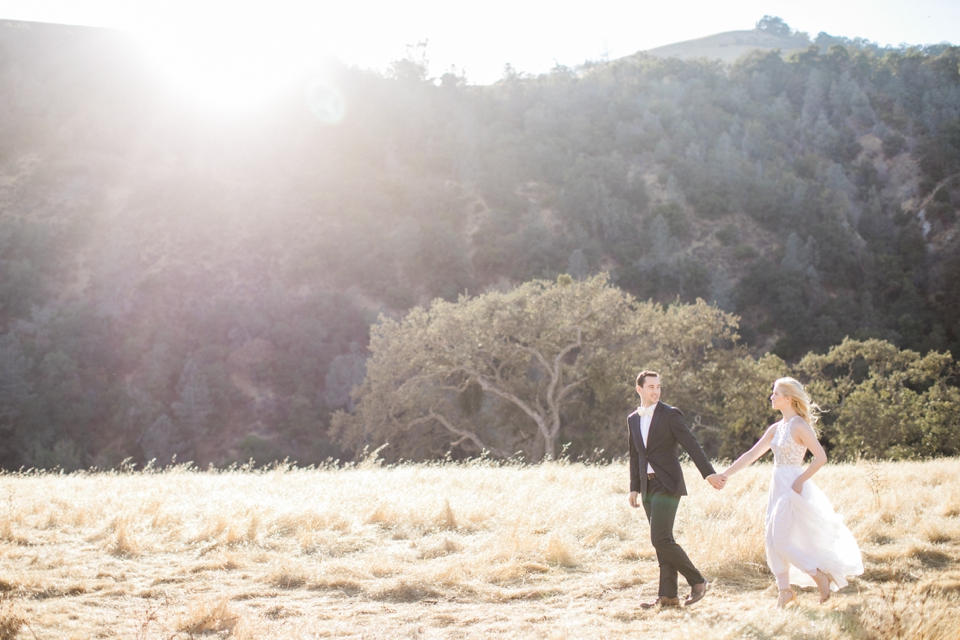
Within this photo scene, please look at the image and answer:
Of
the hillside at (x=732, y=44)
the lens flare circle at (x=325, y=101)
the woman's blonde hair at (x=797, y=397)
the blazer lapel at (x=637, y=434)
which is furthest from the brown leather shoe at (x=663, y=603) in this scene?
the hillside at (x=732, y=44)

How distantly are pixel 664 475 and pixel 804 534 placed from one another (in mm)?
1016

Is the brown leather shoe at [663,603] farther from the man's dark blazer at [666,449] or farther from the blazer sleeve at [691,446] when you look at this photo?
the blazer sleeve at [691,446]

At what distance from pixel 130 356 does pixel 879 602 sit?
1780 inches

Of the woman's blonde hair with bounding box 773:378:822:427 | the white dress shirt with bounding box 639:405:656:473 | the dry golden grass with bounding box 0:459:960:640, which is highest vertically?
the woman's blonde hair with bounding box 773:378:822:427

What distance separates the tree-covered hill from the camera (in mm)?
39750

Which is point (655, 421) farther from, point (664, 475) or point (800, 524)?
point (800, 524)

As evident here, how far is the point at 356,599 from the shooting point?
512cm

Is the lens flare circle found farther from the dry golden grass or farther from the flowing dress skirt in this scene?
the flowing dress skirt

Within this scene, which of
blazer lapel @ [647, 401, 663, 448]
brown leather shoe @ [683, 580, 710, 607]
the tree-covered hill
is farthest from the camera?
the tree-covered hill

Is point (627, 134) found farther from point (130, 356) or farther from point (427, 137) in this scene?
point (130, 356)

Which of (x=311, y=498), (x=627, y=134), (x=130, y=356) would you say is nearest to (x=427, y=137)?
(x=627, y=134)

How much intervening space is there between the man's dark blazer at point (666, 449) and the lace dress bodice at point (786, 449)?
52cm

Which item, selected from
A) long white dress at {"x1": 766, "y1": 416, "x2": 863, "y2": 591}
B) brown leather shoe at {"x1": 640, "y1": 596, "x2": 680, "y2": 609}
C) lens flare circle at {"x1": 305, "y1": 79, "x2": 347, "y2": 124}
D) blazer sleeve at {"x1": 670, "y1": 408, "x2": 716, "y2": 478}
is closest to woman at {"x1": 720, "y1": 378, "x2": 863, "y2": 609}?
long white dress at {"x1": 766, "y1": 416, "x2": 863, "y2": 591}

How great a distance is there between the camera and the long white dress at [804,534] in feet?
14.4
